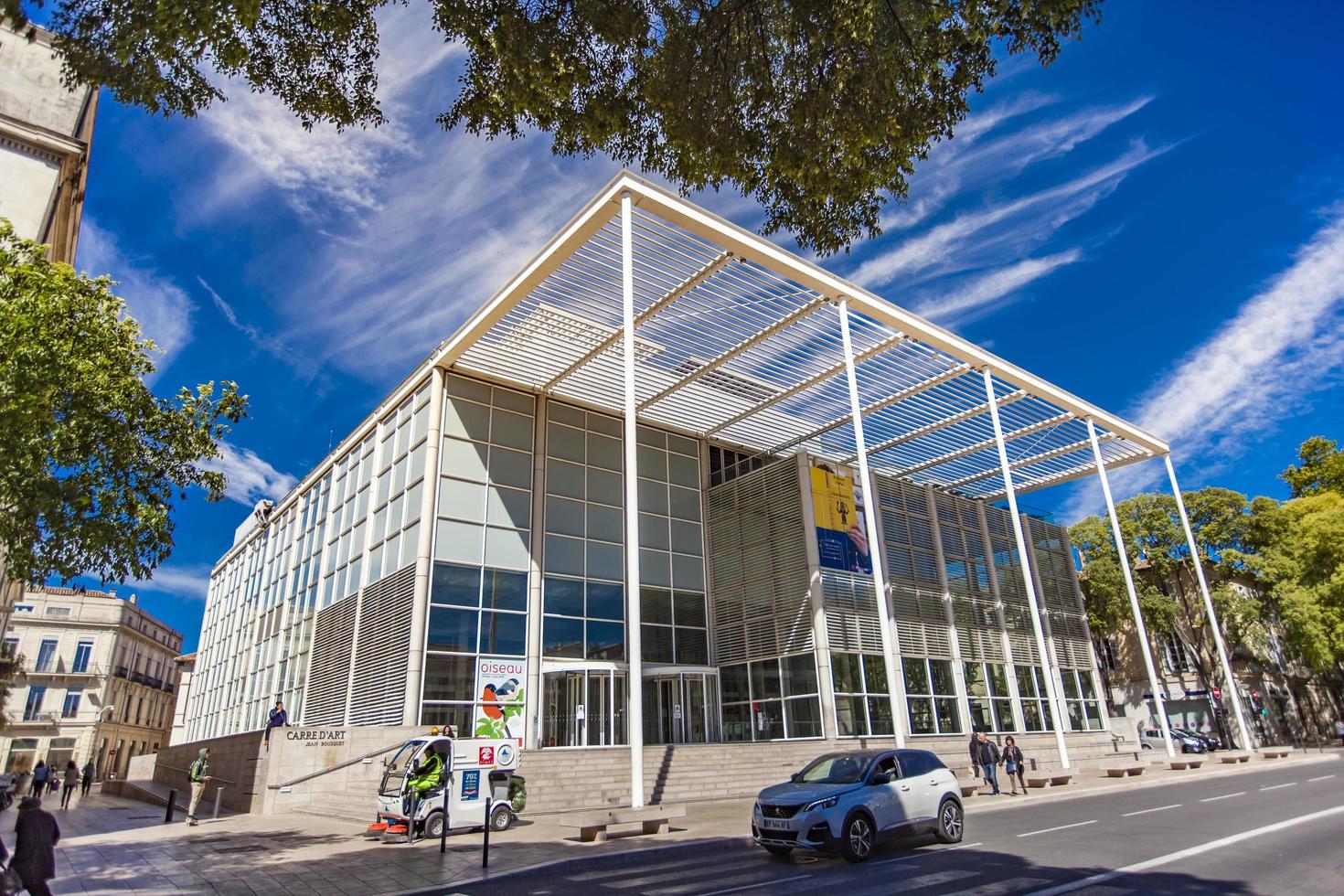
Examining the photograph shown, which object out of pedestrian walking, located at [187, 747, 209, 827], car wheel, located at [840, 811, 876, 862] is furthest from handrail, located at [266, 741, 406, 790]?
car wheel, located at [840, 811, 876, 862]

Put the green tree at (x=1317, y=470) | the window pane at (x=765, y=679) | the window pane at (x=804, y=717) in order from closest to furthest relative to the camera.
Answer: the window pane at (x=804, y=717) → the window pane at (x=765, y=679) → the green tree at (x=1317, y=470)

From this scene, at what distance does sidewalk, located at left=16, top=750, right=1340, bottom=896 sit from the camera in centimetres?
946

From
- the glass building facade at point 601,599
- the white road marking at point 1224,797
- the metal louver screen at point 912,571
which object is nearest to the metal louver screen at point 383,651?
the glass building facade at point 601,599

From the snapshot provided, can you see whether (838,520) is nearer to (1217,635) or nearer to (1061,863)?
(1061,863)

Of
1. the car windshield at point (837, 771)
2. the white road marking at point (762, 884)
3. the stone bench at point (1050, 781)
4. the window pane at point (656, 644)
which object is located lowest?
the white road marking at point (762, 884)

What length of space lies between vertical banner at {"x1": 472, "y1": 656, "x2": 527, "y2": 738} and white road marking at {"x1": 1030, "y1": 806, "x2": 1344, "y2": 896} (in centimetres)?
1681

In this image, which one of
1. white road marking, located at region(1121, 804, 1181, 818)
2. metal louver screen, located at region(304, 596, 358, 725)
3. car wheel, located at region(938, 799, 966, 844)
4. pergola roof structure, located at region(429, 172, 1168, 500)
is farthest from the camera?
metal louver screen, located at region(304, 596, 358, 725)

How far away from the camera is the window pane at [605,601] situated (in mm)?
25109

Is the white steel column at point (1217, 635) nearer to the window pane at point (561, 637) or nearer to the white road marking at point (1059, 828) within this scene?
the white road marking at point (1059, 828)

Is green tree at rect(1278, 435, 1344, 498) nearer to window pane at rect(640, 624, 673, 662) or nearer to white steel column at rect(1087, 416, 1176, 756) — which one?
white steel column at rect(1087, 416, 1176, 756)

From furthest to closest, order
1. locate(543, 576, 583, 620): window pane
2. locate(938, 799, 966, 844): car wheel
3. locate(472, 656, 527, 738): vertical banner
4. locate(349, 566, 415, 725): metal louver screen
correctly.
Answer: locate(543, 576, 583, 620): window pane < locate(472, 656, 527, 738): vertical banner < locate(349, 566, 415, 725): metal louver screen < locate(938, 799, 966, 844): car wheel

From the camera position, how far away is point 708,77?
8609mm

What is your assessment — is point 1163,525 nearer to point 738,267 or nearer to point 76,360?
point 738,267

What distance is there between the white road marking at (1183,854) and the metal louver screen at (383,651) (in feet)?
57.0
